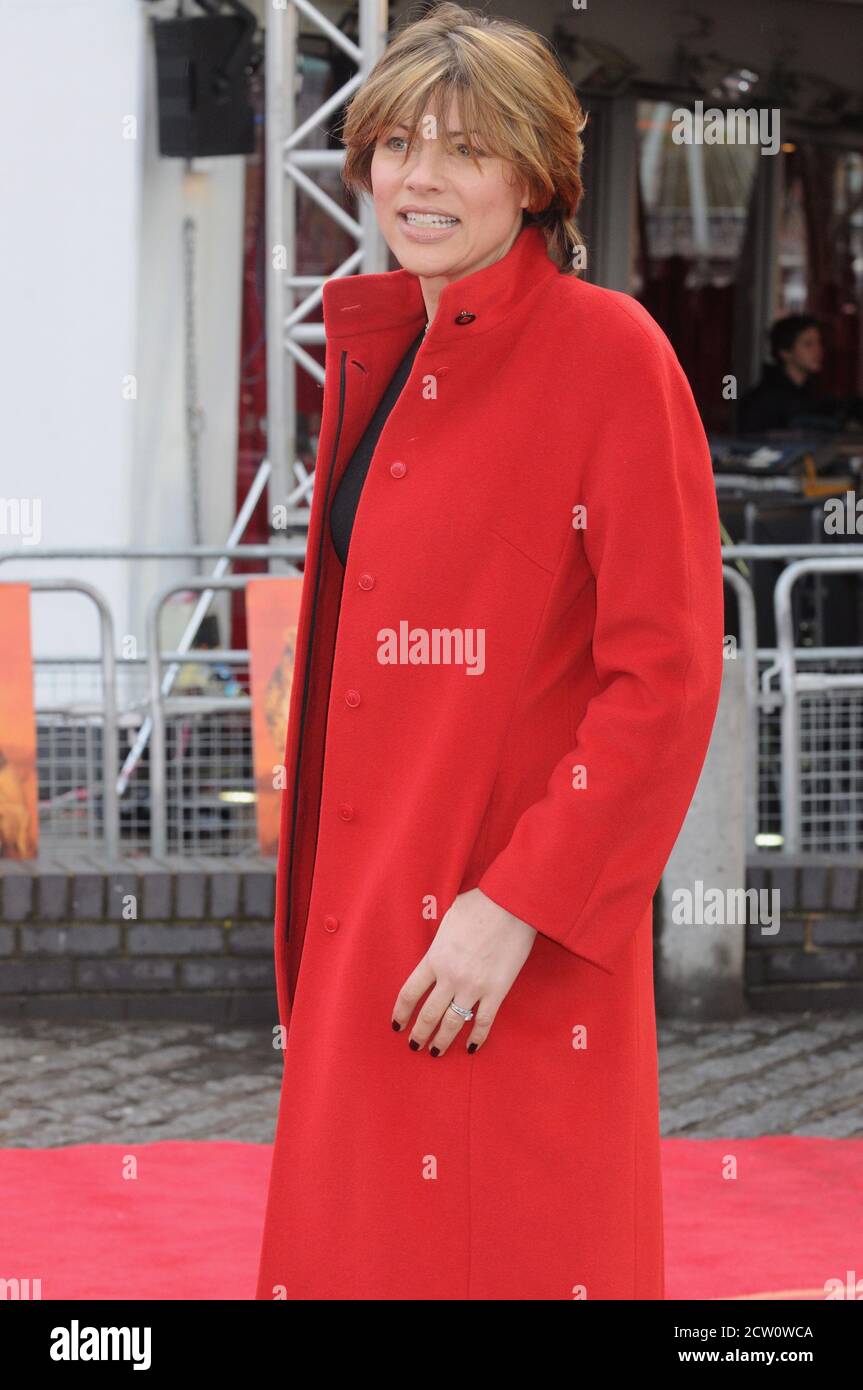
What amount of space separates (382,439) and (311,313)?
7.79 metres

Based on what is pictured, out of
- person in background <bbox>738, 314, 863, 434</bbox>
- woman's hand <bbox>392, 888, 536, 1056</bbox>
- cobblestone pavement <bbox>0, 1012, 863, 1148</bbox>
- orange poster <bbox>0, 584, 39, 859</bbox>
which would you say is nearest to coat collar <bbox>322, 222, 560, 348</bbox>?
woman's hand <bbox>392, 888, 536, 1056</bbox>


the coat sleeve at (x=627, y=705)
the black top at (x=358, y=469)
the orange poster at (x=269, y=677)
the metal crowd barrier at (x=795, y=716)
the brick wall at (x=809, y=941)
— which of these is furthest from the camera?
the metal crowd barrier at (x=795, y=716)

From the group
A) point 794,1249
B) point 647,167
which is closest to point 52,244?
point 794,1249

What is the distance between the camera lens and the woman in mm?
2045

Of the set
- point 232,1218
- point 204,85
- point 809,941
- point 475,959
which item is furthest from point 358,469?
point 204,85

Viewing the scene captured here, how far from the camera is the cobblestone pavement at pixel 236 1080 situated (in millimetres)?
5180

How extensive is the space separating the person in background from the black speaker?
413 centimetres

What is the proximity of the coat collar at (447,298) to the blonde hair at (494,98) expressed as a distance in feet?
0.12

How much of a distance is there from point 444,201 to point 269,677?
4401 millimetres

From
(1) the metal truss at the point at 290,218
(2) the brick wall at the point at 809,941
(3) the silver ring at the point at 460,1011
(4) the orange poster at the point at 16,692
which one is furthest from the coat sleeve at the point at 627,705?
(1) the metal truss at the point at 290,218

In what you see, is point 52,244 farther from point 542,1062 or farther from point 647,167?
point 647,167

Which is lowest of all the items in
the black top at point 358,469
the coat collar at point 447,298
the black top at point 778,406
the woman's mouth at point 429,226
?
the black top at point 358,469

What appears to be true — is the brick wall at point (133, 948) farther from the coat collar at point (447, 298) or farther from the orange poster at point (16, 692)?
the coat collar at point (447, 298)

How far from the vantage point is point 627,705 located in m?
2.02
